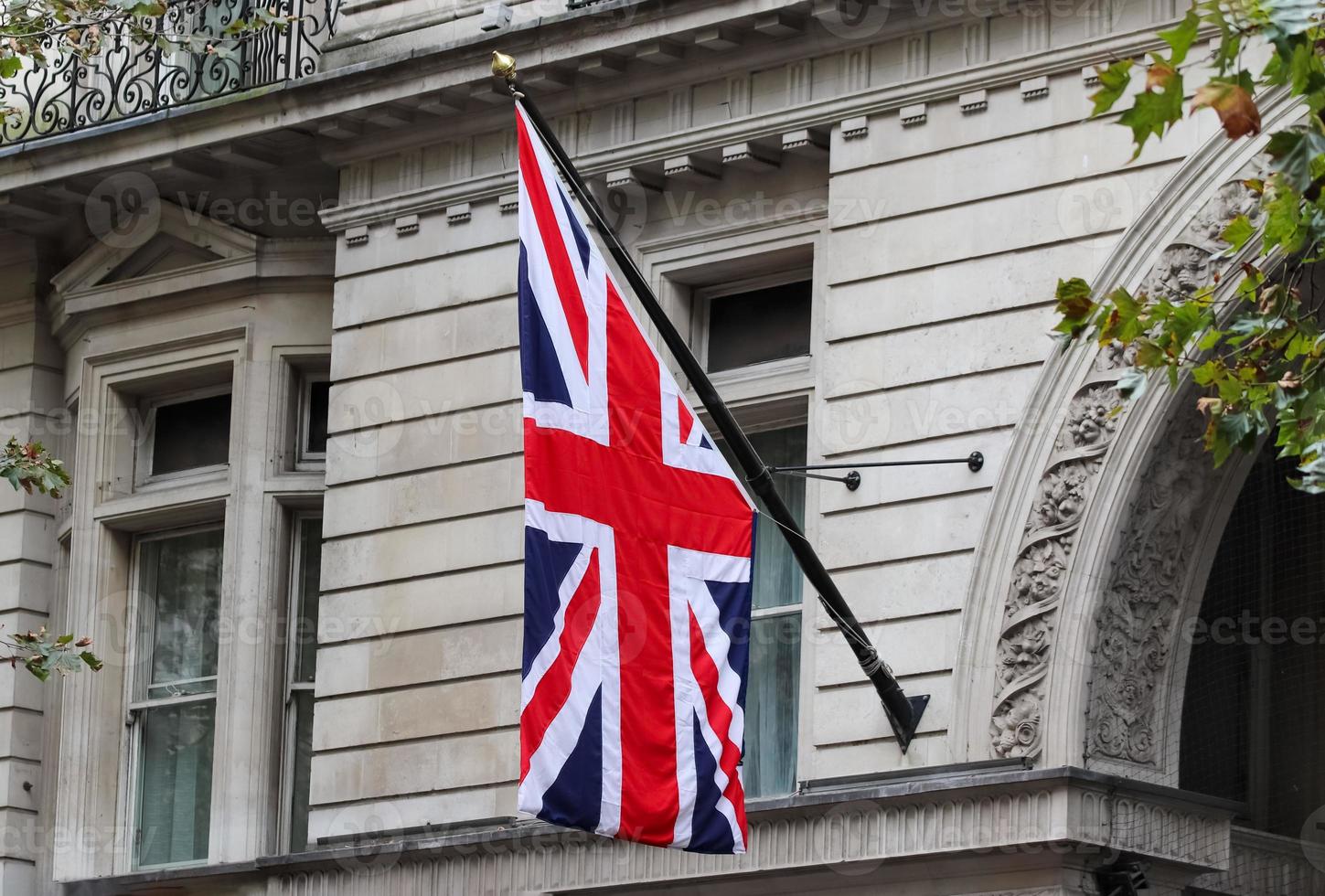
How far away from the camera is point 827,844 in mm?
16828

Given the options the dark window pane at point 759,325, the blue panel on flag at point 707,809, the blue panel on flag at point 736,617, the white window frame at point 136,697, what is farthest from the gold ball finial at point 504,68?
the white window frame at point 136,697

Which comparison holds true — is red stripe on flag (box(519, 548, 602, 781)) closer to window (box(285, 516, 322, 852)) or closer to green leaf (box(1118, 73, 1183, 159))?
green leaf (box(1118, 73, 1183, 159))

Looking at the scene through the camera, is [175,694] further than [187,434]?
No

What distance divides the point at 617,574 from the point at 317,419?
23.3 ft

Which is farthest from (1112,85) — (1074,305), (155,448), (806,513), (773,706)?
(155,448)

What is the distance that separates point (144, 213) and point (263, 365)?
70.1 inches

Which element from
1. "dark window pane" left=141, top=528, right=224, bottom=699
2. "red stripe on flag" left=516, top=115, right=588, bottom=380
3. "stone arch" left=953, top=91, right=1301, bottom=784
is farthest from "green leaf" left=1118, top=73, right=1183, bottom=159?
"dark window pane" left=141, top=528, right=224, bottom=699

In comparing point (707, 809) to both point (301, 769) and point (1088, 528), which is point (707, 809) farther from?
point (301, 769)

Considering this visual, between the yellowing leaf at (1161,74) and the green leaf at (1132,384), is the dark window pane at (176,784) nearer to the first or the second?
the green leaf at (1132,384)

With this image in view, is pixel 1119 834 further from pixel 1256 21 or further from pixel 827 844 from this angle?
pixel 1256 21

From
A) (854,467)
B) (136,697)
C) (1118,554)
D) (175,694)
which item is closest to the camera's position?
(1118,554)

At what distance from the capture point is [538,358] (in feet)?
50.0

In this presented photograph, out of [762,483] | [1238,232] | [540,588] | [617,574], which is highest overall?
[1238,232]

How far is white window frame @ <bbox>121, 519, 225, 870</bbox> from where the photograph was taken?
71.6 ft
